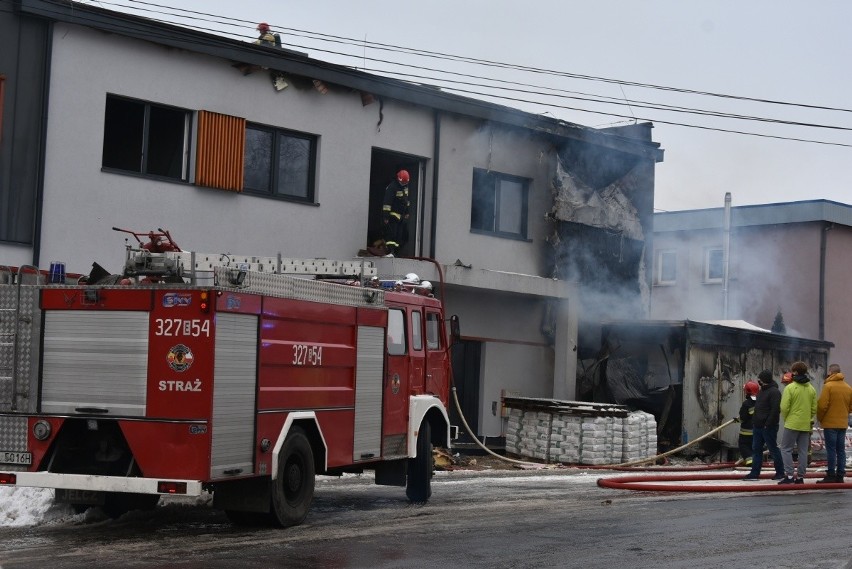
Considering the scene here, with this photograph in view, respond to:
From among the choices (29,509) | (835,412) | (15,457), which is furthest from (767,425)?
(15,457)

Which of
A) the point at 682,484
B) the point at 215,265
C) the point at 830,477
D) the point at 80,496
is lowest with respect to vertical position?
the point at 682,484

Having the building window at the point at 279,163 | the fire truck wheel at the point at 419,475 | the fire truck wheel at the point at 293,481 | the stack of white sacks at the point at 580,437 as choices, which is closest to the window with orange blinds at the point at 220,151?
the building window at the point at 279,163

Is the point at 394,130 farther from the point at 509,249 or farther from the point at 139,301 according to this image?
the point at 139,301

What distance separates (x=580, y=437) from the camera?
21.6 meters

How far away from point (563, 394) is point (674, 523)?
12.1 meters

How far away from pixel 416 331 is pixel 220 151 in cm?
618

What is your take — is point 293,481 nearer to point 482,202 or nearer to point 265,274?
point 265,274

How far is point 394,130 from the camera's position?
2200 centimetres

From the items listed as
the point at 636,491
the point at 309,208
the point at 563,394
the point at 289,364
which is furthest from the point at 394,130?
the point at 289,364

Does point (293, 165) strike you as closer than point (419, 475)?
No

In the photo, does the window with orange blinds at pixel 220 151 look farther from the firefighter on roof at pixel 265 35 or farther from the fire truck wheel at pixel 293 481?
the fire truck wheel at pixel 293 481

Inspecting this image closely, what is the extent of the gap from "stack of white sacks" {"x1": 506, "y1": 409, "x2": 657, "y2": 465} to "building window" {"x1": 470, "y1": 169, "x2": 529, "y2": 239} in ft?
12.8

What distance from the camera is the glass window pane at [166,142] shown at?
1856 cm

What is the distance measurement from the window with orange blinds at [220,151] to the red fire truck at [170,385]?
264 inches
